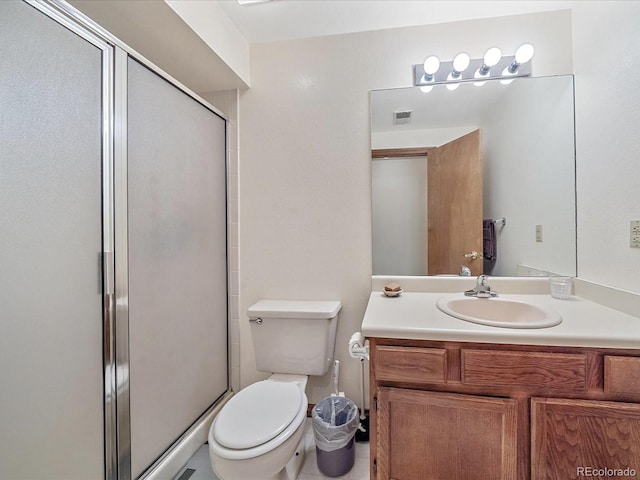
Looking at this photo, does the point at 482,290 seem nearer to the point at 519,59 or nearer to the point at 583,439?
the point at 583,439

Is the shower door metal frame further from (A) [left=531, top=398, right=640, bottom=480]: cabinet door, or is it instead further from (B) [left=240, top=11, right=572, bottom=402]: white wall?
(A) [left=531, top=398, right=640, bottom=480]: cabinet door

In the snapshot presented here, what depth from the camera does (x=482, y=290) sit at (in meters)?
1.49

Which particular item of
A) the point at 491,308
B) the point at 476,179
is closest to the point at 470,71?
the point at 476,179

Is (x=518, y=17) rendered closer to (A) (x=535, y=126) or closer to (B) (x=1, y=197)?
(A) (x=535, y=126)

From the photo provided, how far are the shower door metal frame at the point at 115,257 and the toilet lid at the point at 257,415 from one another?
1.11 feet

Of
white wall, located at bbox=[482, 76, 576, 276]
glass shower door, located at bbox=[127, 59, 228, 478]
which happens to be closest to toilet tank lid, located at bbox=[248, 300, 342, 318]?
glass shower door, located at bbox=[127, 59, 228, 478]

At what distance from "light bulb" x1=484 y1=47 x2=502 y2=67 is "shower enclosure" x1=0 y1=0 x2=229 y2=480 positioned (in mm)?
1523

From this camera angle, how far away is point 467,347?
1.04m

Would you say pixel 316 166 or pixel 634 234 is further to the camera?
pixel 316 166

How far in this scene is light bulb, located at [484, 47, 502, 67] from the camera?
1.55m

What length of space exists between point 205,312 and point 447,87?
1.79 meters

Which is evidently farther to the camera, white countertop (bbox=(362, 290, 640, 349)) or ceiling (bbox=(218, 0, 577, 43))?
ceiling (bbox=(218, 0, 577, 43))

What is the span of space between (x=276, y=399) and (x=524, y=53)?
206cm

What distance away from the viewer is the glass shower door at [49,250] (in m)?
0.77
